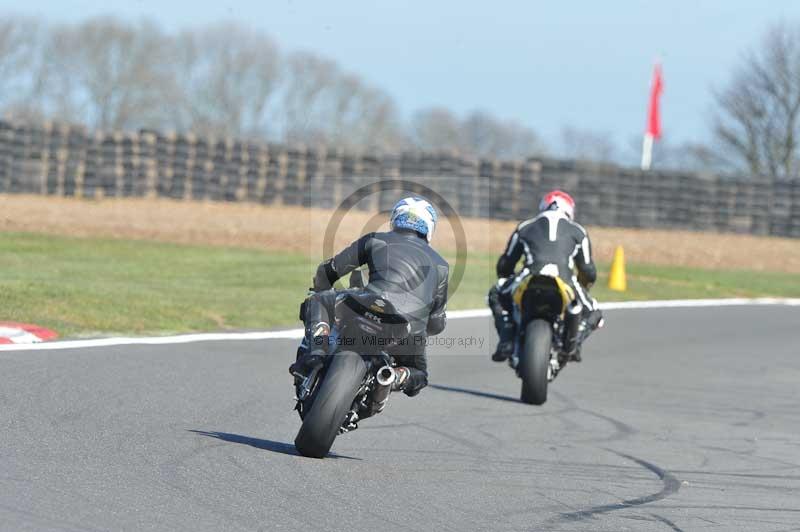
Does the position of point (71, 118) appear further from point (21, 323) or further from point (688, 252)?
point (21, 323)

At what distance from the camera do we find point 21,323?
42.5ft

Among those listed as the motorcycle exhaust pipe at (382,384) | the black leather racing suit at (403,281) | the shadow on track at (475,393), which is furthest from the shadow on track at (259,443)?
the shadow on track at (475,393)

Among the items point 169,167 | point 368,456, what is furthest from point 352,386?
point 169,167

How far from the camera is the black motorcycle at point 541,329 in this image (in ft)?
35.6

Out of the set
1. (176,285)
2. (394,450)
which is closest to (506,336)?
(394,450)

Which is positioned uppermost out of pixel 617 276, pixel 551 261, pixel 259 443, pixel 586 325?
pixel 551 261

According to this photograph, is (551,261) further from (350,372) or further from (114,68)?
(114,68)

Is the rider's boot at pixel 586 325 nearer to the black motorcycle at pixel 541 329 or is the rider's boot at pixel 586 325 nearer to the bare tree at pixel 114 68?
the black motorcycle at pixel 541 329

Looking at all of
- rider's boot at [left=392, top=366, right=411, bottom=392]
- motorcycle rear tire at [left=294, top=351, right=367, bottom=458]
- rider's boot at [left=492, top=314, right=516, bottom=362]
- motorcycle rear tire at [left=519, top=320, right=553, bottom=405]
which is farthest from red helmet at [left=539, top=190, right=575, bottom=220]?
motorcycle rear tire at [left=294, top=351, right=367, bottom=458]

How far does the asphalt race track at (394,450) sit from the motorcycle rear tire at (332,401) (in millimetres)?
143

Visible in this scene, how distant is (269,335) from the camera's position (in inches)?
565

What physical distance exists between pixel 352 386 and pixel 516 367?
3.78 m

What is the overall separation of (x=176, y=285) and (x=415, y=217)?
1055 centimetres

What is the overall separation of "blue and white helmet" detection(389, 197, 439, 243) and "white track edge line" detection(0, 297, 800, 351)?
4.28 metres
